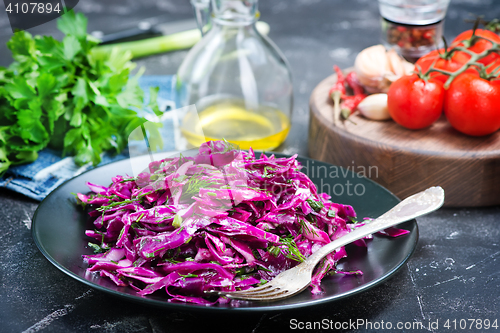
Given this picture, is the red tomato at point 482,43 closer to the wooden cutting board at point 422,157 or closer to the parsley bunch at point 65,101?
the wooden cutting board at point 422,157

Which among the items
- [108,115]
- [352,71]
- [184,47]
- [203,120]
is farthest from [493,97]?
[184,47]

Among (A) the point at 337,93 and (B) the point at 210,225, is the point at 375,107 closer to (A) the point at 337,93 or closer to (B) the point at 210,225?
(A) the point at 337,93

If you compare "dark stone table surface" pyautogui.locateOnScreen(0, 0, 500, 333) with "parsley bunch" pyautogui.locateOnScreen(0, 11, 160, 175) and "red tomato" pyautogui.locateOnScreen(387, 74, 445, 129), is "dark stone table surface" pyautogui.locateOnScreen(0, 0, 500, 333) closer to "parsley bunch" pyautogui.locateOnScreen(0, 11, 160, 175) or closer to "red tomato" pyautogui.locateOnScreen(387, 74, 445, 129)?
"parsley bunch" pyautogui.locateOnScreen(0, 11, 160, 175)

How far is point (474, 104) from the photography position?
1750 mm

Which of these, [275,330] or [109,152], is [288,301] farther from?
[109,152]

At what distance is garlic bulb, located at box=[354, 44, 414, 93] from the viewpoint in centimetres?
209

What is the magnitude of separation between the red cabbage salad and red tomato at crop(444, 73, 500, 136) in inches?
24.3

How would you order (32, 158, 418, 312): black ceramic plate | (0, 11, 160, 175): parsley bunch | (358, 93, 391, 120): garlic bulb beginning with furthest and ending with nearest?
1. (358, 93, 391, 120): garlic bulb
2. (0, 11, 160, 175): parsley bunch
3. (32, 158, 418, 312): black ceramic plate

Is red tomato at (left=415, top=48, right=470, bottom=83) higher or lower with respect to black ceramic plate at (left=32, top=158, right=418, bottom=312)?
higher

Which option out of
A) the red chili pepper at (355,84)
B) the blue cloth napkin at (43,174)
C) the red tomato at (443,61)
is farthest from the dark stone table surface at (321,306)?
the red tomato at (443,61)

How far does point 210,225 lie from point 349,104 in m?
1.01

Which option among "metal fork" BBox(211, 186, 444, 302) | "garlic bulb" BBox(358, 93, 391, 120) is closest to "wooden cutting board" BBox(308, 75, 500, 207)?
"garlic bulb" BBox(358, 93, 391, 120)

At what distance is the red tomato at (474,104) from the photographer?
5.70ft

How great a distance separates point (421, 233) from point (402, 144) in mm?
323
